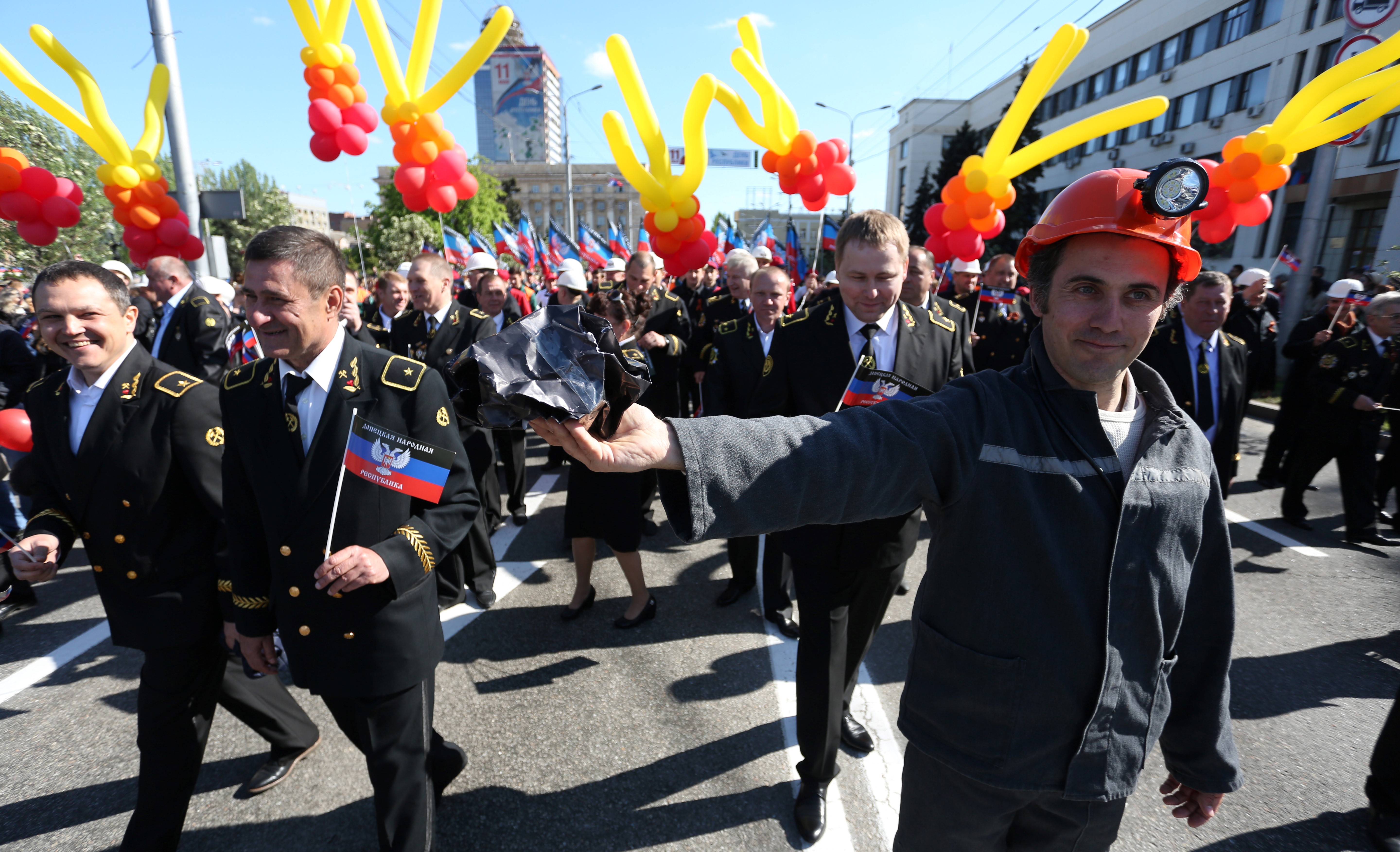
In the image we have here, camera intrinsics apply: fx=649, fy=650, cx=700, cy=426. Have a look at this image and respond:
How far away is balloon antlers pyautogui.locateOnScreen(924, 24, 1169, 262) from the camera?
486cm

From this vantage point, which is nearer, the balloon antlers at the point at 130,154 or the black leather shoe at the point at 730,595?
the black leather shoe at the point at 730,595

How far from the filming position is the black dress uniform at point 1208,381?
4.44m

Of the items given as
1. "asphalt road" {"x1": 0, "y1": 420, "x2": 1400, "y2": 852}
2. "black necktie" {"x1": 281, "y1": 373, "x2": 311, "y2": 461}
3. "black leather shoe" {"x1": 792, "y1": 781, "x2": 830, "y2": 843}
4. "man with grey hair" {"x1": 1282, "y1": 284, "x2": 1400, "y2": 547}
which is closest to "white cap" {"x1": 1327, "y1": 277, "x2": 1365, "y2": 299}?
"man with grey hair" {"x1": 1282, "y1": 284, "x2": 1400, "y2": 547}

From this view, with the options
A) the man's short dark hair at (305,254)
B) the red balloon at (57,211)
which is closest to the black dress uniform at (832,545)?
the man's short dark hair at (305,254)

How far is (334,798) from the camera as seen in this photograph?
109 inches

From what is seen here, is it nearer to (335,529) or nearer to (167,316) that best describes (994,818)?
(335,529)

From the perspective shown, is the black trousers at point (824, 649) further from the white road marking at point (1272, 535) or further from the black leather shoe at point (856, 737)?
the white road marking at point (1272, 535)

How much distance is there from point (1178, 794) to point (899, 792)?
137cm

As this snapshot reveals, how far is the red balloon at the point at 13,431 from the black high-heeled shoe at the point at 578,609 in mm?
2965

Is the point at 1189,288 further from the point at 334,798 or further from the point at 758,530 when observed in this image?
the point at 334,798

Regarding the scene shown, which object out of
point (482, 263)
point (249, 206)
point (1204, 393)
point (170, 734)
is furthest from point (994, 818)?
point (249, 206)

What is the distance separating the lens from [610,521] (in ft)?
13.1

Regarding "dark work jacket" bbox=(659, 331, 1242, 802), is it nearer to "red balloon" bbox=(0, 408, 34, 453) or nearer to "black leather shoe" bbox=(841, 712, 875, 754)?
"black leather shoe" bbox=(841, 712, 875, 754)

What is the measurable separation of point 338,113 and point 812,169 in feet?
13.5
